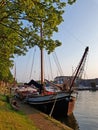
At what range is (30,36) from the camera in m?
18.5

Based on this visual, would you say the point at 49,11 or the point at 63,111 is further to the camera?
the point at 63,111

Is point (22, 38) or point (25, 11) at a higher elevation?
point (25, 11)

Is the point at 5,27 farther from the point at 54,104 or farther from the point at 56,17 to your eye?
the point at 54,104

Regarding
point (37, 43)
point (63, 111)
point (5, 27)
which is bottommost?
point (63, 111)

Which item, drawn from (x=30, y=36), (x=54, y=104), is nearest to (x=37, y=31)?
(x=30, y=36)

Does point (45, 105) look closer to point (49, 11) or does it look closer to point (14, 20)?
point (14, 20)

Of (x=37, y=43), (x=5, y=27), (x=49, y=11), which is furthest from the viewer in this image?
(x=5, y=27)

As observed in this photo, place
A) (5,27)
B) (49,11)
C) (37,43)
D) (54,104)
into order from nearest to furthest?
(49,11), (37,43), (5,27), (54,104)

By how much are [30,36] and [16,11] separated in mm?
1891

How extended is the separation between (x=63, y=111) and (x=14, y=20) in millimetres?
18982

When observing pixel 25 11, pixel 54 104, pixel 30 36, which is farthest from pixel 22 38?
pixel 54 104

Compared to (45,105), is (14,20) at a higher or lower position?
higher

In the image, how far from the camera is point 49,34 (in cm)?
1892

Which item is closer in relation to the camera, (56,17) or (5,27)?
(56,17)
